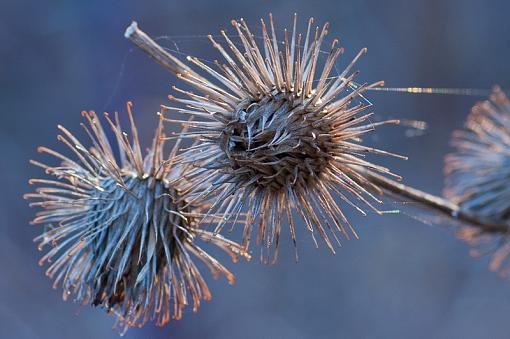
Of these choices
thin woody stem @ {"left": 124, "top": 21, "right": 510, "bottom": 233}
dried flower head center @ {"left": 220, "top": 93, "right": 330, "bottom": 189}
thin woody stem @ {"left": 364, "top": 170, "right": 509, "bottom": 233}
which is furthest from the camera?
thin woody stem @ {"left": 364, "top": 170, "right": 509, "bottom": 233}

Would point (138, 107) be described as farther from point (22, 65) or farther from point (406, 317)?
point (406, 317)

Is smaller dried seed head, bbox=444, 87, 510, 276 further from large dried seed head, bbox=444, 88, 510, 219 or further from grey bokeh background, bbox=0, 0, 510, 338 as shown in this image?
grey bokeh background, bbox=0, 0, 510, 338

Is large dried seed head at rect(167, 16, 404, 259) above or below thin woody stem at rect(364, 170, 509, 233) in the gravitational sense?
above

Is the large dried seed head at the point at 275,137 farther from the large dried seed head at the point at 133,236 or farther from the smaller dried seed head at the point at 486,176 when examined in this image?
the smaller dried seed head at the point at 486,176

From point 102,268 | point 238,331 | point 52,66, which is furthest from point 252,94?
point 52,66

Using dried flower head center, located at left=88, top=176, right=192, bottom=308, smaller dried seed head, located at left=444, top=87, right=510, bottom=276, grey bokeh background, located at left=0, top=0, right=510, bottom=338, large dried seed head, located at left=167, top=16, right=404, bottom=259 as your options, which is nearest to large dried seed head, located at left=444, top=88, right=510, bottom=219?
smaller dried seed head, located at left=444, top=87, right=510, bottom=276

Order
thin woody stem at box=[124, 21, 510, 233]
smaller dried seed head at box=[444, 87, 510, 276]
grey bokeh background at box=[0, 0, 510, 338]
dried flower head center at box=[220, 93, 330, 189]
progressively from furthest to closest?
grey bokeh background at box=[0, 0, 510, 338] < smaller dried seed head at box=[444, 87, 510, 276] < thin woody stem at box=[124, 21, 510, 233] < dried flower head center at box=[220, 93, 330, 189]

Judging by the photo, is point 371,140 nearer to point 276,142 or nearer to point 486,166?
point 486,166

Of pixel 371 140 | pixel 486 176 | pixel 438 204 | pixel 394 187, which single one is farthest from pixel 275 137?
pixel 371 140
